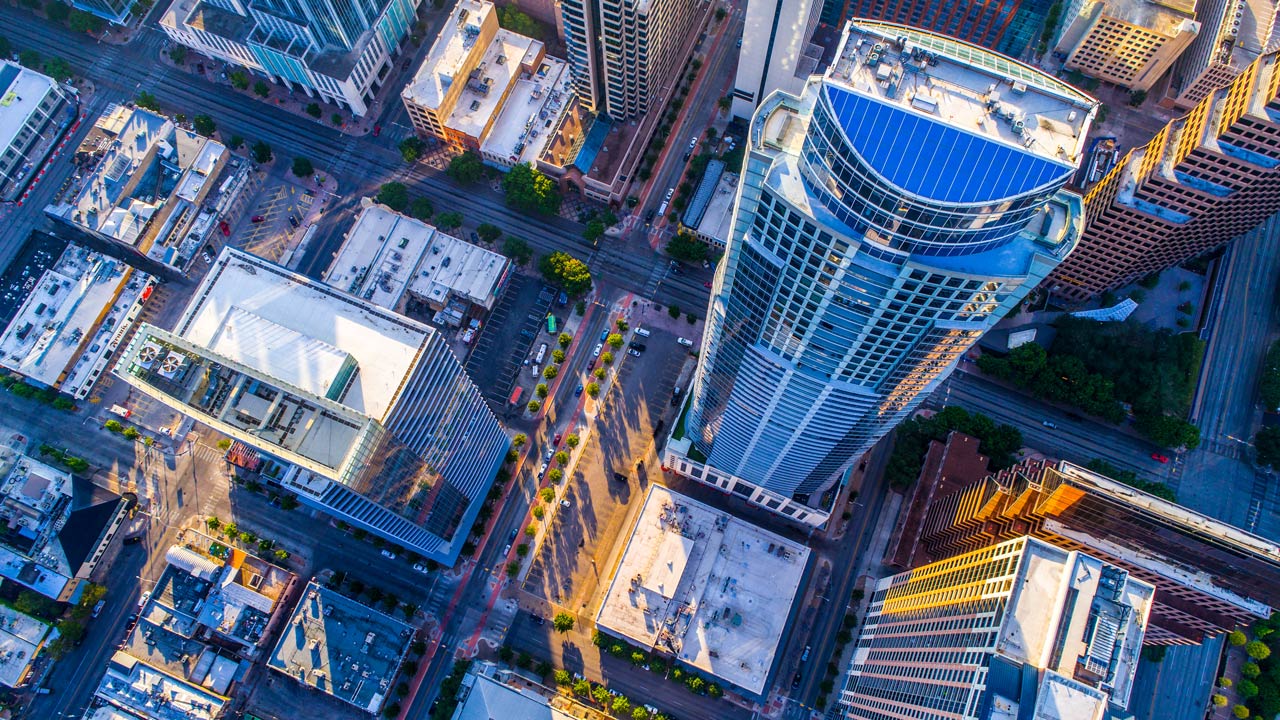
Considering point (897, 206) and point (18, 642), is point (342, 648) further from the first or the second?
point (897, 206)

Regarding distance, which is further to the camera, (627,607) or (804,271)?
(627,607)

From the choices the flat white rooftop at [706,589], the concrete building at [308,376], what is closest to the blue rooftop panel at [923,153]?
the concrete building at [308,376]

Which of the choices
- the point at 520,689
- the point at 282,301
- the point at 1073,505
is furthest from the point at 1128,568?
the point at 282,301

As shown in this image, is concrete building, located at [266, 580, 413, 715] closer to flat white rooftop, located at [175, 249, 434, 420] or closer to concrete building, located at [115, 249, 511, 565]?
concrete building, located at [115, 249, 511, 565]

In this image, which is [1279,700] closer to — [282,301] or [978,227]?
[978,227]

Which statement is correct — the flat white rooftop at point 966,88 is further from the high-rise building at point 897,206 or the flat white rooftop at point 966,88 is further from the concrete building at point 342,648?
the concrete building at point 342,648

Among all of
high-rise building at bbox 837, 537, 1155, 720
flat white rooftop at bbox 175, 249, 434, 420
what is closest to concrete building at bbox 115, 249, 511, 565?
flat white rooftop at bbox 175, 249, 434, 420

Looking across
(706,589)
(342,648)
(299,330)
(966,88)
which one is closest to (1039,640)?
(966,88)
